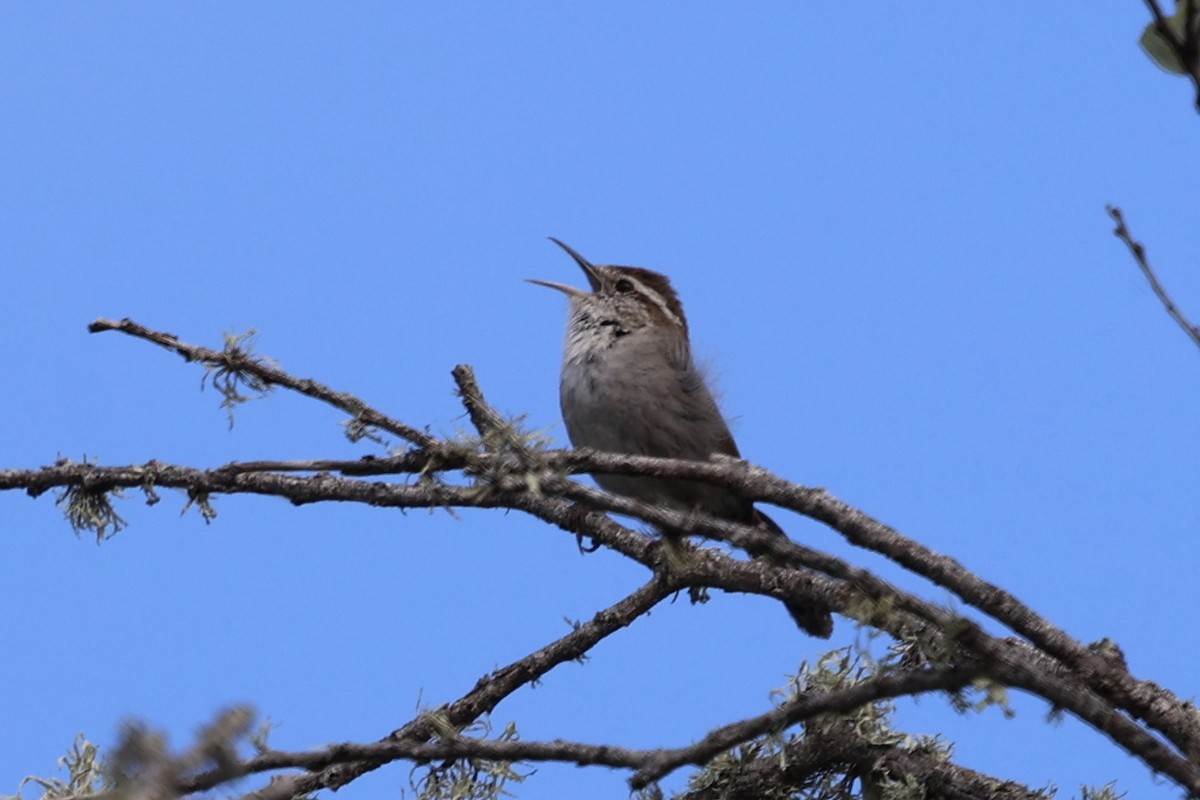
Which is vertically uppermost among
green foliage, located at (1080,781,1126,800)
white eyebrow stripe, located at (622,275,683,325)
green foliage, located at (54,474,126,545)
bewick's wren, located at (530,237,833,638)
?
white eyebrow stripe, located at (622,275,683,325)

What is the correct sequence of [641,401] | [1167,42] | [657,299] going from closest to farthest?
1. [1167,42]
2. [641,401]
3. [657,299]

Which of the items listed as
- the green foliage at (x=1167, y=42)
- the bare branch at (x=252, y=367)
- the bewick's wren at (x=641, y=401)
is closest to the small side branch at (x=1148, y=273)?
the green foliage at (x=1167, y=42)

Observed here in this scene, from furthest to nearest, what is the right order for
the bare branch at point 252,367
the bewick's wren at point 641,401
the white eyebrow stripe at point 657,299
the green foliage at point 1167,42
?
the white eyebrow stripe at point 657,299 < the bewick's wren at point 641,401 < the bare branch at point 252,367 < the green foliage at point 1167,42

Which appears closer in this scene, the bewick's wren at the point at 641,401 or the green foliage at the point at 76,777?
the green foliage at the point at 76,777

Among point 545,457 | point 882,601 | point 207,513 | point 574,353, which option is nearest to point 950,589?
point 882,601

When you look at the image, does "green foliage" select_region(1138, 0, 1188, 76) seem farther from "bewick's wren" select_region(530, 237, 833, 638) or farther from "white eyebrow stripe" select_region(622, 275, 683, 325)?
"white eyebrow stripe" select_region(622, 275, 683, 325)

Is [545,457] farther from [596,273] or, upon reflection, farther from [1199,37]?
[596,273]

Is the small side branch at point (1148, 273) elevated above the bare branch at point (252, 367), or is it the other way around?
the bare branch at point (252, 367)

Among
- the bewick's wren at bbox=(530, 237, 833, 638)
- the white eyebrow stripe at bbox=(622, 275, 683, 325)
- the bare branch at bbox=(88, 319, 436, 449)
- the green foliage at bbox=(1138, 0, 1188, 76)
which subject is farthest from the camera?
the white eyebrow stripe at bbox=(622, 275, 683, 325)

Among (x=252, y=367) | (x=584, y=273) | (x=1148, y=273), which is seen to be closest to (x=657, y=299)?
(x=584, y=273)

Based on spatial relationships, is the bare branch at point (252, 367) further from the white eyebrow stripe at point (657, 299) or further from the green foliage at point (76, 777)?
the white eyebrow stripe at point (657, 299)

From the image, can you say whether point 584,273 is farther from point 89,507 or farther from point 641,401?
point 89,507

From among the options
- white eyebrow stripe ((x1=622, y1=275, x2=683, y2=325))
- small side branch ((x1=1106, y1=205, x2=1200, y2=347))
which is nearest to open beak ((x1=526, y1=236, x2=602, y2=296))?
white eyebrow stripe ((x1=622, y1=275, x2=683, y2=325))

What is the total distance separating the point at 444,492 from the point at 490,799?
125 cm
